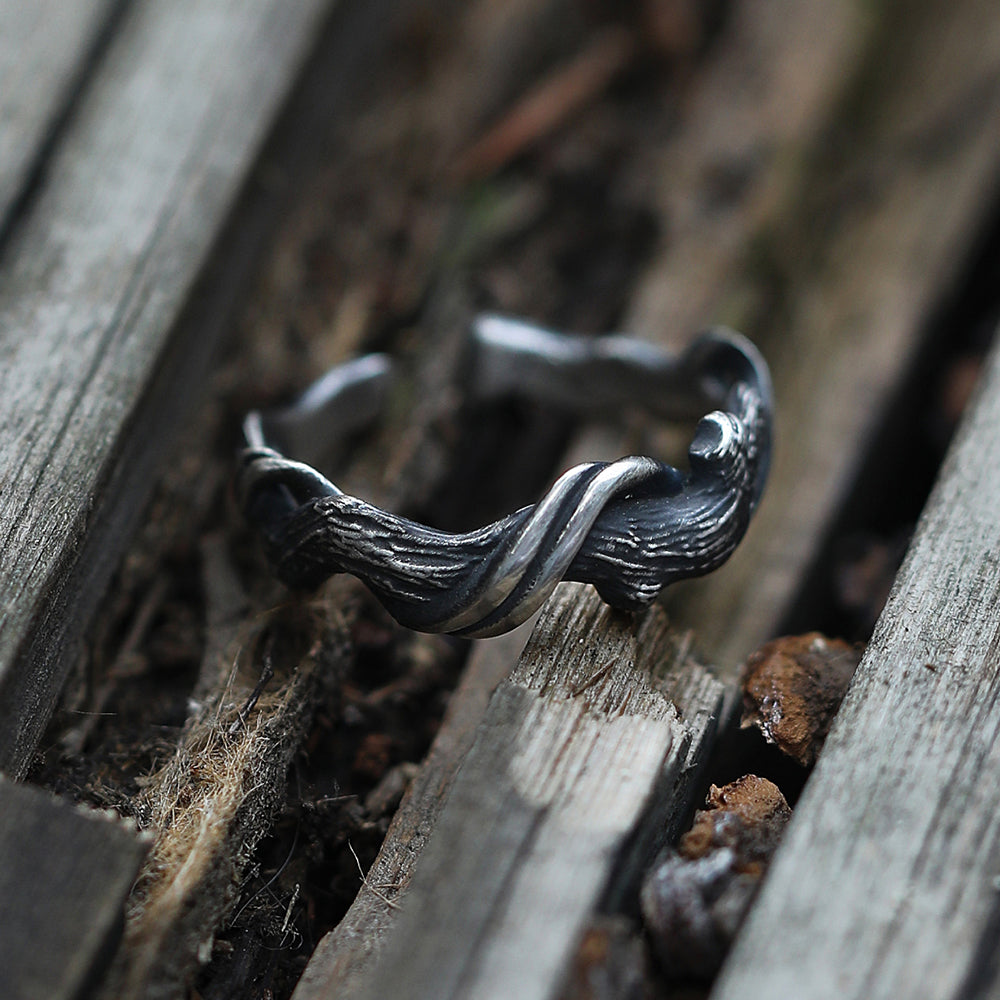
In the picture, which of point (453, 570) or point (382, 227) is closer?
point (453, 570)

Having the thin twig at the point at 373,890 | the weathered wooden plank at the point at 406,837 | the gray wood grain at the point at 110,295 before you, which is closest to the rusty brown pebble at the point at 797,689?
the weathered wooden plank at the point at 406,837

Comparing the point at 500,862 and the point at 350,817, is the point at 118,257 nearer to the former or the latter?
the point at 350,817

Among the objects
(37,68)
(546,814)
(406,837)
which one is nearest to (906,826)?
(546,814)

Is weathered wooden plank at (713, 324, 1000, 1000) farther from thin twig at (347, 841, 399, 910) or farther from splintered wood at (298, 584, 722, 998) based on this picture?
thin twig at (347, 841, 399, 910)

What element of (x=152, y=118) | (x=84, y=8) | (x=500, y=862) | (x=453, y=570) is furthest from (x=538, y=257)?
(x=500, y=862)

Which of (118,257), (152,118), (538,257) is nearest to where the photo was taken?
(118,257)

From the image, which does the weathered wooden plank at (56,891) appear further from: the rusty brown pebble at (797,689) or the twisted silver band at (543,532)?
the rusty brown pebble at (797,689)
